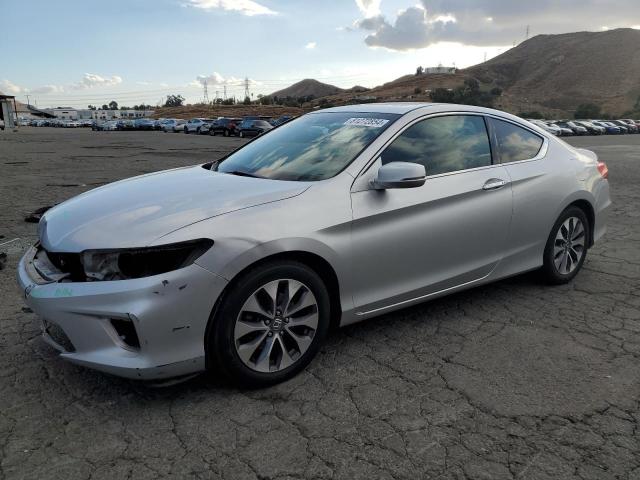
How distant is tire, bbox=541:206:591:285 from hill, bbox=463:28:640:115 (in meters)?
92.3

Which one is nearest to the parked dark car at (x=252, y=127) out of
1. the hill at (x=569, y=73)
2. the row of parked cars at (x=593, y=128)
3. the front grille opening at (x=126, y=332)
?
the row of parked cars at (x=593, y=128)

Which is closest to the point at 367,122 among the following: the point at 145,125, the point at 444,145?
the point at 444,145

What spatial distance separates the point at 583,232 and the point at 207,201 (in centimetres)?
350

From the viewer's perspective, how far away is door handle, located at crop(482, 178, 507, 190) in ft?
12.6

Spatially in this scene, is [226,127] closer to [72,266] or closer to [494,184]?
[494,184]

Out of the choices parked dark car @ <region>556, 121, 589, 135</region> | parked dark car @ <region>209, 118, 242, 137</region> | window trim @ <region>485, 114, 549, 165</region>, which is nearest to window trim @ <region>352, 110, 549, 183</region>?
window trim @ <region>485, 114, 549, 165</region>

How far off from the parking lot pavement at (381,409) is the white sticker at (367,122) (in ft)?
4.78

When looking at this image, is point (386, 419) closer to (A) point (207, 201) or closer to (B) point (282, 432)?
(B) point (282, 432)

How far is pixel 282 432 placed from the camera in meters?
2.58

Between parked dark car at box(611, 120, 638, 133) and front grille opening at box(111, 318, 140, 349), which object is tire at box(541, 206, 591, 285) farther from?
parked dark car at box(611, 120, 638, 133)

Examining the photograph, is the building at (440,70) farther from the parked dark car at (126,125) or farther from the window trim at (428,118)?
the window trim at (428,118)

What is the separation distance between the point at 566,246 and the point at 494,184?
3.95 feet

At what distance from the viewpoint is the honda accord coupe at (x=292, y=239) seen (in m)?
2.61

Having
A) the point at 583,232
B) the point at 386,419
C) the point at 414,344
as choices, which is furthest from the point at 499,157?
the point at 386,419
